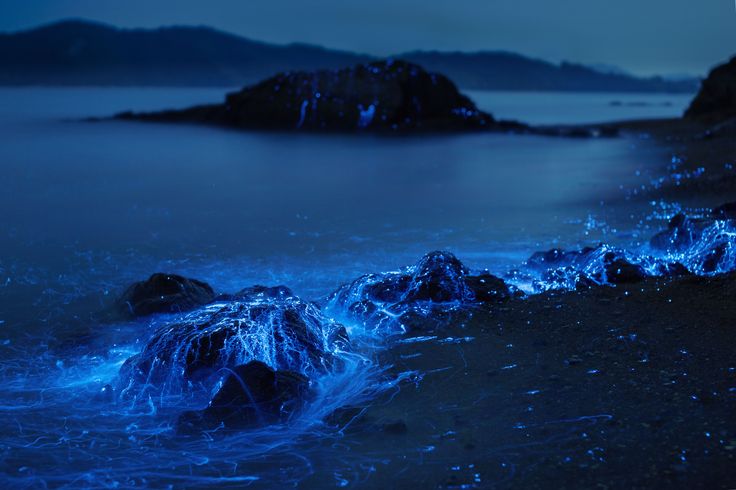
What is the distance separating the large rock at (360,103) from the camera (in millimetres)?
24266

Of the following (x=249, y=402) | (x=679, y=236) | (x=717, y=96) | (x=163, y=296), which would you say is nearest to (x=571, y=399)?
(x=249, y=402)

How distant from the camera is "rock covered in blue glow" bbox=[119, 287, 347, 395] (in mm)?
4184

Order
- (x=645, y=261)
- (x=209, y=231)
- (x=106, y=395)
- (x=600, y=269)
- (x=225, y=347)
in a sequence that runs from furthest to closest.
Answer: (x=209, y=231)
(x=645, y=261)
(x=600, y=269)
(x=225, y=347)
(x=106, y=395)

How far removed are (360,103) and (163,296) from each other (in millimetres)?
19735

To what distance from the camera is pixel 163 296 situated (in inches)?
212

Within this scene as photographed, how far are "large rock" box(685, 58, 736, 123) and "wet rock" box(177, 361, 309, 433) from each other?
64.1ft

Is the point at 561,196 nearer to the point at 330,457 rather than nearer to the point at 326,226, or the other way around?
the point at 326,226

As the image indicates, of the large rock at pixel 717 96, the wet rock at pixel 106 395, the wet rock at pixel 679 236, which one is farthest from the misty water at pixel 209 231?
the large rock at pixel 717 96

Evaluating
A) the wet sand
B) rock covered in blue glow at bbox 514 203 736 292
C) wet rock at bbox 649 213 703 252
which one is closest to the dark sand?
the wet sand

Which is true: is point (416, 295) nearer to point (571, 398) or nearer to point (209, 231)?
point (571, 398)

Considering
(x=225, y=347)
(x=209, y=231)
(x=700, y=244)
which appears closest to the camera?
(x=225, y=347)

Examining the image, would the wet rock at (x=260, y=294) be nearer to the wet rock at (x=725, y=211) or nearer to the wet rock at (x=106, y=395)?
the wet rock at (x=106, y=395)

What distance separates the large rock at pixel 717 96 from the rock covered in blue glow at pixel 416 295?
690 inches

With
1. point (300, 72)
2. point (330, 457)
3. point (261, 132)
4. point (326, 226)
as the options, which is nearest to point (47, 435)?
point (330, 457)
